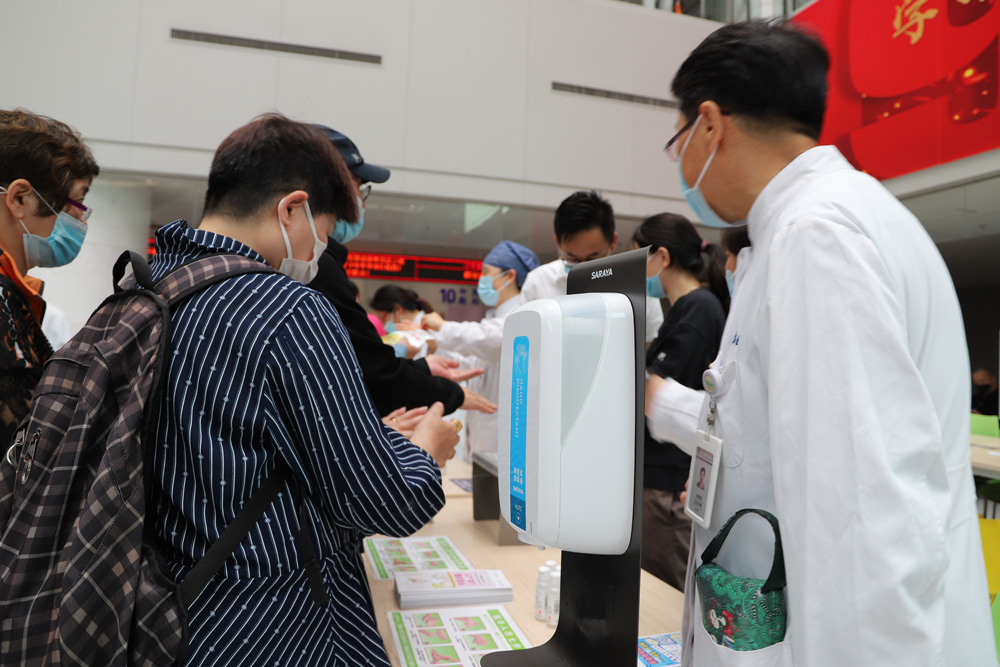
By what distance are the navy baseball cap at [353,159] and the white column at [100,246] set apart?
4.19 meters

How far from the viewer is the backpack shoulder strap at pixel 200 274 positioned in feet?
2.99

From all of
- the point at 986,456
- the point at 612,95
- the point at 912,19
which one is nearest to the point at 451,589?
the point at 986,456

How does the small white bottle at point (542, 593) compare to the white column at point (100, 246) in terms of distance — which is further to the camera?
the white column at point (100, 246)

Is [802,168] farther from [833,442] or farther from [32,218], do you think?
[32,218]

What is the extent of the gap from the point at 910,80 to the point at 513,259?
3547 millimetres

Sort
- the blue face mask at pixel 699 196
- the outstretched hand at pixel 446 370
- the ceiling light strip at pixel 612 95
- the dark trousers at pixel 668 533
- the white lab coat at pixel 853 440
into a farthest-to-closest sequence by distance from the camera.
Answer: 1. the ceiling light strip at pixel 612 95
2. the outstretched hand at pixel 446 370
3. the dark trousers at pixel 668 533
4. the blue face mask at pixel 699 196
5. the white lab coat at pixel 853 440

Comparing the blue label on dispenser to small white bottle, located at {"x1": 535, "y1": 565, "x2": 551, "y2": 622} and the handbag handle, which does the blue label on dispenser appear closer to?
the handbag handle

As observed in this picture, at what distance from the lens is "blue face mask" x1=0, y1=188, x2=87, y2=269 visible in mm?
1656

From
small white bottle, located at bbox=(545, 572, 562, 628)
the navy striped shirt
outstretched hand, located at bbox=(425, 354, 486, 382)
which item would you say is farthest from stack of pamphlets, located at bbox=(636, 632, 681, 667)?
outstretched hand, located at bbox=(425, 354, 486, 382)

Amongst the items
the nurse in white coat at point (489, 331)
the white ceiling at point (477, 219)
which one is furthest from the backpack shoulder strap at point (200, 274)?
the white ceiling at point (477, 219)

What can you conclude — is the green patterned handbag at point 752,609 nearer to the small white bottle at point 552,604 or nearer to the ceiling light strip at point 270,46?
the small white bottle at point 552,604

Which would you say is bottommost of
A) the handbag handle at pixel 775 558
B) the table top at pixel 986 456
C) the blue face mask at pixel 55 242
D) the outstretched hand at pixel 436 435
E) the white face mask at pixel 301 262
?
the table top at pixel 986 456

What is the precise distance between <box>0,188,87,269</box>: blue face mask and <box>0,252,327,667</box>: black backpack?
100 cm

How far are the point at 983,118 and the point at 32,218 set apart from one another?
5.43 meters
